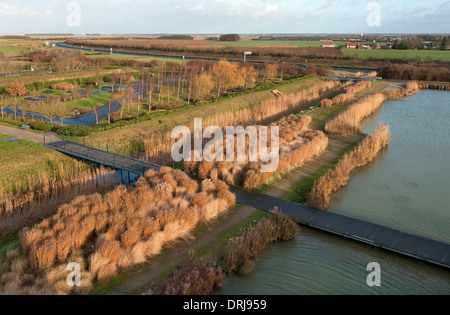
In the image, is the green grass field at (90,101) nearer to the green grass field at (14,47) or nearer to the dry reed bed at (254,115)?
the dry reed bed at (254,115)

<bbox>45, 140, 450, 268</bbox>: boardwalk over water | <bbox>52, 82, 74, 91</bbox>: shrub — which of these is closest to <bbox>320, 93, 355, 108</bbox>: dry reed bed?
<bbox>45, 140, 450, 268</bbox>: boardwalk over water

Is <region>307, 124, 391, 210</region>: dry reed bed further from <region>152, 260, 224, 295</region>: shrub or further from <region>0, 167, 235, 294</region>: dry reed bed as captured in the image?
<region>152, 260, 224, 295</region>: shrub

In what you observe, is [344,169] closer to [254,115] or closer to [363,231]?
[363,231]

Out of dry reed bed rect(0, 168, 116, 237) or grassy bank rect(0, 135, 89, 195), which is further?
grassy bank rect(0, 135, 89, 195)

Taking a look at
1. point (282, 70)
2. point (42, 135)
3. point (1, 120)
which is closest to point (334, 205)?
point (42, 135)

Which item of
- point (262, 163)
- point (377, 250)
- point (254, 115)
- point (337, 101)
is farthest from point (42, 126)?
point (337, 101)

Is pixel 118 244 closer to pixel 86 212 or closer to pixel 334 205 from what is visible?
pixel 86 212

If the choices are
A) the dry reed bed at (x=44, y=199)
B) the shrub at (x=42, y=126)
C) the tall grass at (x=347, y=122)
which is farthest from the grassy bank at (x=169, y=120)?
the tall grass at (x=347, y=122)
